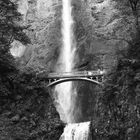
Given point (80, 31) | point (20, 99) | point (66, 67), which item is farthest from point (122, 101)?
point (80, 31)

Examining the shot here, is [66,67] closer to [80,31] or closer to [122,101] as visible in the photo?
[80,31]

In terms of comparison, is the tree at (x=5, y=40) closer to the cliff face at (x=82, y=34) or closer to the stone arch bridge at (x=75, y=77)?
the cliff face at (x=82, y=34)

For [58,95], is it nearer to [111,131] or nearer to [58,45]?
[58,45]

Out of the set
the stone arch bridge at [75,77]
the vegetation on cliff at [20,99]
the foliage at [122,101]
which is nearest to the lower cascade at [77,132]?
the vegetation on cliff at [20,99]

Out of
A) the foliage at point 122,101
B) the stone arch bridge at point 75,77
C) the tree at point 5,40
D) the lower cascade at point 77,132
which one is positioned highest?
the tree at point 5,40

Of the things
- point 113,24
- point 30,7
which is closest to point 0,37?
point 113,24

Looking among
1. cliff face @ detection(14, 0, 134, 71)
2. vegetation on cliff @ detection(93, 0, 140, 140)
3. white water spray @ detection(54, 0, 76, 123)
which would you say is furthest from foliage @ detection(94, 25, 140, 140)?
cliff face @ detection(14, 0, 134, 71)

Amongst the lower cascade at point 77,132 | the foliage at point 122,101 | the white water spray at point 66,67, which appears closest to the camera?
the foliage at point 122,101

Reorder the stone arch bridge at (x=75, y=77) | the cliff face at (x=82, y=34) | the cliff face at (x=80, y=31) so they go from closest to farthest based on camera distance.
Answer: the stone arch bridge at (x=75, y=77), the cliff face at (x=82, y=34), the cliff face at (x=80, y=31)
